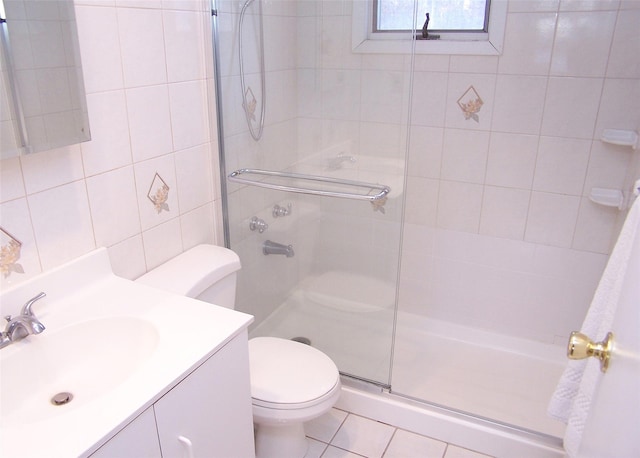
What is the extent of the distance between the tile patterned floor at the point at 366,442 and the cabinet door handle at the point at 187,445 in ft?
2.58

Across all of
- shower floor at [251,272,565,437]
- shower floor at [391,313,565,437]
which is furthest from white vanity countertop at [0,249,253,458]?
shower floor at [391,313,565,437]

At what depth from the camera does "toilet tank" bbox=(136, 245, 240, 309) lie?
166 cm

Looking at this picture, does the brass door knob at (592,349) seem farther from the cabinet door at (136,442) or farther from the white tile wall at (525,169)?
the white tile wall at (525,169)

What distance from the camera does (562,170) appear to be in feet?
7.34

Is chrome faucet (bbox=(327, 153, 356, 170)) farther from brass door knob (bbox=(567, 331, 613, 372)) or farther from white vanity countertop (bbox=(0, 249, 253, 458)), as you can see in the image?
brass door knob (bbox=(567, 331, 613, 372))

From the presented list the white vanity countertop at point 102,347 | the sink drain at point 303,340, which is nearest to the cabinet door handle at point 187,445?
the white vanity countertop at point 102,347

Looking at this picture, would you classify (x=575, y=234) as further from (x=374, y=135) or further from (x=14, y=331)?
(x=14, y=331)

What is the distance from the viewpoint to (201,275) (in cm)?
173

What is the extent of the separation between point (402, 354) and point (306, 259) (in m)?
0.69

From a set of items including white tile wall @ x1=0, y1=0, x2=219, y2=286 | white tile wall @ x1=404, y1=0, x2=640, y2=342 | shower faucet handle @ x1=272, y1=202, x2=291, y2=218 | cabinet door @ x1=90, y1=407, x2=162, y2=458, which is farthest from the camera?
shower faucet handle @ x1=272, y1=202, x2=291, y2=218

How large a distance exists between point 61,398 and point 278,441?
856 mm

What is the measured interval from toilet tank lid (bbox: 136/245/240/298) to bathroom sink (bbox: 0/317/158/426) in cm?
29

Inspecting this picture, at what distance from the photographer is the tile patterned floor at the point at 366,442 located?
6.32 feet

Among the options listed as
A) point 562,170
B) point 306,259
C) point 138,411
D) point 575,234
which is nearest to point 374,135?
point 306,259
